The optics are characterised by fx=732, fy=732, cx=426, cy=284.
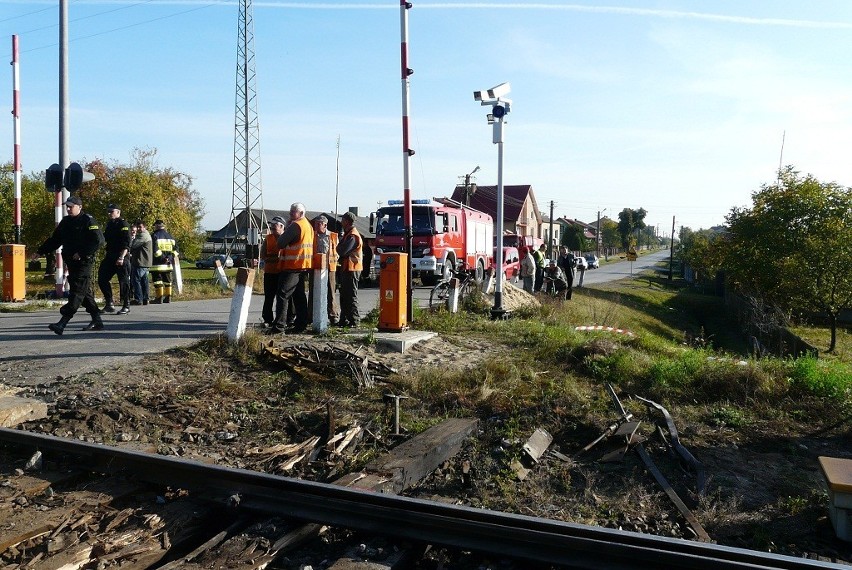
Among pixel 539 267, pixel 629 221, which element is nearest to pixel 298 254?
pixel 539 267

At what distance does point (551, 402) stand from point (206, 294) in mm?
14399

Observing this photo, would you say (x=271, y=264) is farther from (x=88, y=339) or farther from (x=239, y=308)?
(x=88, y=339)

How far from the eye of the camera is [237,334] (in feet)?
29.2

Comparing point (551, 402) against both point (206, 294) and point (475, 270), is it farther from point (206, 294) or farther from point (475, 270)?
point (475, 270)

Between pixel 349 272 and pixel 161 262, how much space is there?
6.47 meters

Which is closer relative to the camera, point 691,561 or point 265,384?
point 691,561

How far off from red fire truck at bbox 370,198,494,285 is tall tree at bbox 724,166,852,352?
46.9 ft

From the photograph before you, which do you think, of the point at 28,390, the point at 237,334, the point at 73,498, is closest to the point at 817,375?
the point at 237,334

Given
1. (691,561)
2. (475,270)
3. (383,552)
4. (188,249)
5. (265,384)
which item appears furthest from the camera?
(188,249)

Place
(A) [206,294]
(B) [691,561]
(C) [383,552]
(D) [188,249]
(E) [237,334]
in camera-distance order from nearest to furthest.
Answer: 1. (B) [691,561]
2. (C) [383,552]
3. (E) [237,334]
4. (A) [206,294]
5. (D) [188,249]

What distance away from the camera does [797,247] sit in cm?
3209

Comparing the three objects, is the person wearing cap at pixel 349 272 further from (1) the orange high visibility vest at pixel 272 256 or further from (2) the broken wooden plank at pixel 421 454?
(2) the broken wooden plank at pixel 421 454

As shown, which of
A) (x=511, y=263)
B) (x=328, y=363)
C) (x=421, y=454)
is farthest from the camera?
(x=511, y=263)

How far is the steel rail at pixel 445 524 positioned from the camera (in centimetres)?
364
